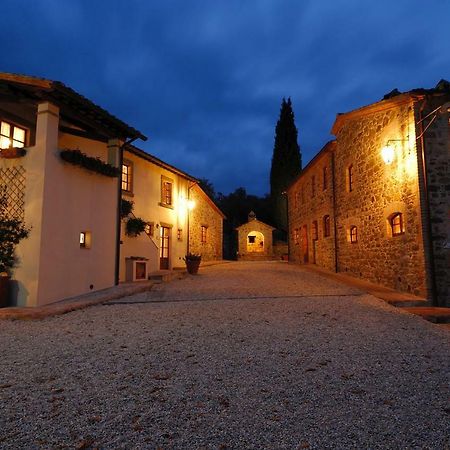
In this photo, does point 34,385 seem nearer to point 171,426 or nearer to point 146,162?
point 171,426

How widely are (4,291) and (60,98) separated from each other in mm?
4096

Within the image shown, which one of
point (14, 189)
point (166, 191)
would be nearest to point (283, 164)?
point (166, 191)

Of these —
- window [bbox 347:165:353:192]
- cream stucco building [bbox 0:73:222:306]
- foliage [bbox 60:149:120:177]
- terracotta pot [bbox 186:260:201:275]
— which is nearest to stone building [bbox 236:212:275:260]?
terracotta pot [bbox 186:260:201:275]

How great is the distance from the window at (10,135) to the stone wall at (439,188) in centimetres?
958

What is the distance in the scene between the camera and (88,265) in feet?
24.8

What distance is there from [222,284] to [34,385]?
679cm

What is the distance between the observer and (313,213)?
609 inches

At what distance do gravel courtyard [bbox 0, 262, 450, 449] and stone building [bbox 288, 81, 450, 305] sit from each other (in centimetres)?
278

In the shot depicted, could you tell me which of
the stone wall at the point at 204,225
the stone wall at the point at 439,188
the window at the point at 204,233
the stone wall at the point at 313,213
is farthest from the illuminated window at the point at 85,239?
the window at the point at 204,233

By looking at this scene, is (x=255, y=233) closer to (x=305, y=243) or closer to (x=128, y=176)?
(x=305, y=243)

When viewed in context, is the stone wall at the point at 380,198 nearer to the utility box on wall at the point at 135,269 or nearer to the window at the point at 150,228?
the utility box on wall at the point at 135,269

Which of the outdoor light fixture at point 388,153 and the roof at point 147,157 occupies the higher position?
the roof at point 147,157

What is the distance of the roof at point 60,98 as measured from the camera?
6.21 metres

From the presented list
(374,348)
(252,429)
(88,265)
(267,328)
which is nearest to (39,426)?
(252,429)
